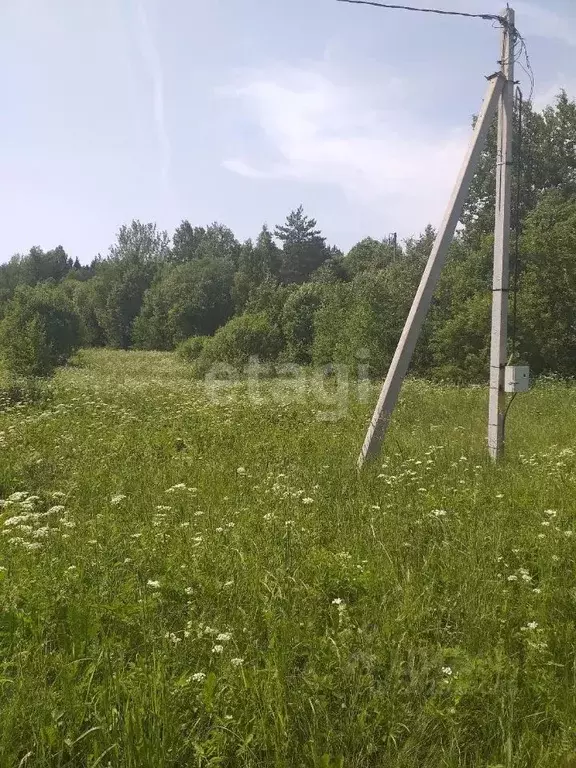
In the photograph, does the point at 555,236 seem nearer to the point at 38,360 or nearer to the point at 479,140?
the point at 479,140

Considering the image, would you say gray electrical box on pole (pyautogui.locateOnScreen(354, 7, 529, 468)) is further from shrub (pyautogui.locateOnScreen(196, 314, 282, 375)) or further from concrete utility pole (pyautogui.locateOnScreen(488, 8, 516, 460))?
shrub (pyautogui.locateOnScreen(196, 314, 282, 375))

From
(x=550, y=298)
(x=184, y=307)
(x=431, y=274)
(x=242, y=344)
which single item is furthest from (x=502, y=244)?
(x=184, y=307)

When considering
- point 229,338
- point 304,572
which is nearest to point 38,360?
point 229,338

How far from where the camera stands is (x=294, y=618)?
119 inches

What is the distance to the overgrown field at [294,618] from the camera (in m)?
Result: 2.20

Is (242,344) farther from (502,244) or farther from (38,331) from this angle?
(502,244)

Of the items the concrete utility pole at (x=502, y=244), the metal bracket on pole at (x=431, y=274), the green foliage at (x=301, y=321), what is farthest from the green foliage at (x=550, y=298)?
the metal bracket on pole at (x=431, y=274)

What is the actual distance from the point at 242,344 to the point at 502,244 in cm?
2284

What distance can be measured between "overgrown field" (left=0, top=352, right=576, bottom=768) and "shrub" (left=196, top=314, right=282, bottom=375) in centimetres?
2193

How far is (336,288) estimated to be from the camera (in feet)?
86.6

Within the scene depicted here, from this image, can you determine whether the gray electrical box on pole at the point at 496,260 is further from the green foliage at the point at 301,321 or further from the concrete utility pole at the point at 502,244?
the green foliage at the point at 301,321

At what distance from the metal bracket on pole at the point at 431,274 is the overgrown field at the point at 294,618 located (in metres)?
0.50

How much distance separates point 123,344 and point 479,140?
5695 cm

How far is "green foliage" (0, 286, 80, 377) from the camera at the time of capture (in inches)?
741
